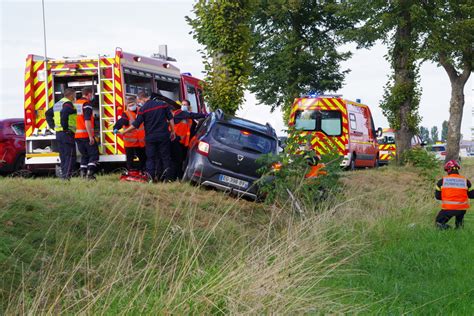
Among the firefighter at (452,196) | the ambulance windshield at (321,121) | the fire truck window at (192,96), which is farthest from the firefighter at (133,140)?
the ambulance windshield at (321,121)

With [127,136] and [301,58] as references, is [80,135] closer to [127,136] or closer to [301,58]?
[127,136]

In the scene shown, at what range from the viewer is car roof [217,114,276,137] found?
1291cm

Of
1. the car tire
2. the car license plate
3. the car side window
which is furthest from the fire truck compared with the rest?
the car license plate

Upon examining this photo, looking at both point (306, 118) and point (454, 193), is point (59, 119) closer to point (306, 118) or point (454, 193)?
point (454, 193)

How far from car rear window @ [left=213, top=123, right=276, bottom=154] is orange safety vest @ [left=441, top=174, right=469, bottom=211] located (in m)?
2.99

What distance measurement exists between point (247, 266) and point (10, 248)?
7.38 feet

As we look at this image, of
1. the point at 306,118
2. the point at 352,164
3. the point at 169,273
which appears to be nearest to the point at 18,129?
the point at 306,118

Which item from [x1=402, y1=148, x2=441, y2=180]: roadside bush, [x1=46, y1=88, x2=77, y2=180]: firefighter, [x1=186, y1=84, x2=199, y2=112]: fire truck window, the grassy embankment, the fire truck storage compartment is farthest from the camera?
[x1=186, y1=84, x2=199, y2=112]: fire truck window

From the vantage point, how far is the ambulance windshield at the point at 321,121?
23812 millimetres

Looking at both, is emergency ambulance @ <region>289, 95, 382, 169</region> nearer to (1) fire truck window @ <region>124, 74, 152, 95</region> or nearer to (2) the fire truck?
(1) fire truck window @ <region>124, 74, 152, 95</region>

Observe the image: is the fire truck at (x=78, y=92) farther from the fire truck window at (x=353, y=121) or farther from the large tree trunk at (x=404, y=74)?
the large tree trunk at (x=404, y=74)

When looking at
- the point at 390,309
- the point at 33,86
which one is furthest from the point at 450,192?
the point at 33,86

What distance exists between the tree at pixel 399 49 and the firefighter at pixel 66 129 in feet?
56.3

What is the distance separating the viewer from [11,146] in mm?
17062
